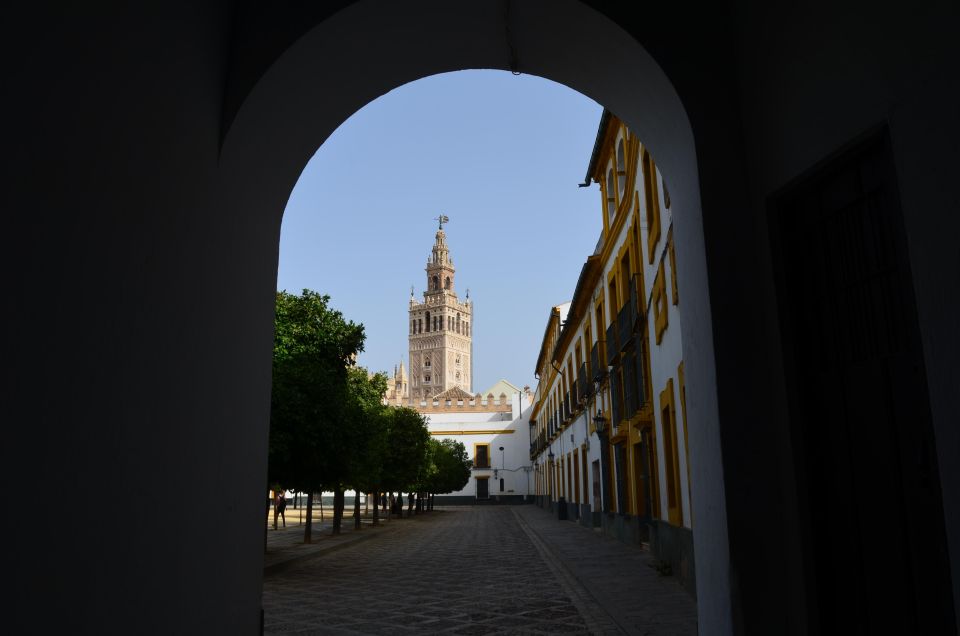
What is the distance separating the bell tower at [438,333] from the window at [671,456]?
99791 millimetres

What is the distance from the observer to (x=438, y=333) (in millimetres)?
113500

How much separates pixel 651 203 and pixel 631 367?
13.3 ft

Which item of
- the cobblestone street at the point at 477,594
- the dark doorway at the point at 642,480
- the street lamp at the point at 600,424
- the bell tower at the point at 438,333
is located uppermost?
the bell tower at the point at 438,333

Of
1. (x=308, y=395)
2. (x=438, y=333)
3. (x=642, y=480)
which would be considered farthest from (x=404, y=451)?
(x=438, y=333)

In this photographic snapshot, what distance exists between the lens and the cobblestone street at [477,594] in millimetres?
7160

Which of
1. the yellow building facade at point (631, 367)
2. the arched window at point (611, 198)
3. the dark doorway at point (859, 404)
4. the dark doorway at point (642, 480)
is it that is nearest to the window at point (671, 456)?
the yellow building facade at point (631, 367)

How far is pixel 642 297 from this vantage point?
12.5m

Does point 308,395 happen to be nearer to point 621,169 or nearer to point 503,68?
point 621,169

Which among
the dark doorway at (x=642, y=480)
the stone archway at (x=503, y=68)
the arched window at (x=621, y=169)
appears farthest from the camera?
the arched window at (x=621, y=169)

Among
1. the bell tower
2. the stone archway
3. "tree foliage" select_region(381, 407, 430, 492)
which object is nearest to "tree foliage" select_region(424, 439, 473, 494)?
"tree foliage" select_region(381, 407, 430, 492)

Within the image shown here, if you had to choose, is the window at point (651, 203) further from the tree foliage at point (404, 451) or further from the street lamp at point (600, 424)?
the tree foliage at point (404, 451)

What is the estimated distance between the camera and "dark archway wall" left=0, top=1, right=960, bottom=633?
7.13 feet

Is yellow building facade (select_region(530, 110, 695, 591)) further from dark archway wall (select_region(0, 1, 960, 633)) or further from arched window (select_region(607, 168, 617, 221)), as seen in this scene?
dark archway wall (select_region(0, 1, 960, 633))

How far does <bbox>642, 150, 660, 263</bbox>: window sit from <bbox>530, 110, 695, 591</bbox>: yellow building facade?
0.7 inches
